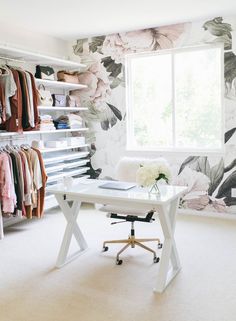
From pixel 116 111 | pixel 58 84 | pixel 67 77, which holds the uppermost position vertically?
pixel 67 77

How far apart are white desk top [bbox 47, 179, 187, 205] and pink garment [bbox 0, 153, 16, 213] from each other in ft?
2.80

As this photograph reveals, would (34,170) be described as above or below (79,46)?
below

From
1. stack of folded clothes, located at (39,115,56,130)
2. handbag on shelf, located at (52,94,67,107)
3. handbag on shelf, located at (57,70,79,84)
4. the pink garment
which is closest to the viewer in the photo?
the pink garment

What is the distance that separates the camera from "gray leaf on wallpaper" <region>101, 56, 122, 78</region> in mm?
5082

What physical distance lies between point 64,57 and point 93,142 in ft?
4.48

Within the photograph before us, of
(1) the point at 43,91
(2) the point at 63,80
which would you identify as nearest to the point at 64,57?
(2) the point at 63,80

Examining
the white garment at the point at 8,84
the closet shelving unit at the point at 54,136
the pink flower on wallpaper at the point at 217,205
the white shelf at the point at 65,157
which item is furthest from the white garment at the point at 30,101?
the pink flower on wallpaper at the point at 217,205

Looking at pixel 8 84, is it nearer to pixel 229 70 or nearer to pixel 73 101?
pixel 73 101

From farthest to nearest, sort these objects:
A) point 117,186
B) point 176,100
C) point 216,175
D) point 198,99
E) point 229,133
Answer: point 176,100 < point 198,99 < point 216,175 < point 229,133 < point 117,186

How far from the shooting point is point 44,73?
185 inches

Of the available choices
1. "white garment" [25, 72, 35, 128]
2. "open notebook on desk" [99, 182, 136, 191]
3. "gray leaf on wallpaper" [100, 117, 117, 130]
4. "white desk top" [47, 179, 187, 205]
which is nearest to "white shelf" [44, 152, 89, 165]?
"gray leaf on wallpaper" [100, 117, 117, 130]

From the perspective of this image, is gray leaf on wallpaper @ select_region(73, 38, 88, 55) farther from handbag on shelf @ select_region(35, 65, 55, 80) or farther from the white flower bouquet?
the white flower bouquet

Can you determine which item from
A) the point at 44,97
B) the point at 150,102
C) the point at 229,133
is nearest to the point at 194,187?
the point at 229,133

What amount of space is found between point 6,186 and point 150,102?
2.36m
